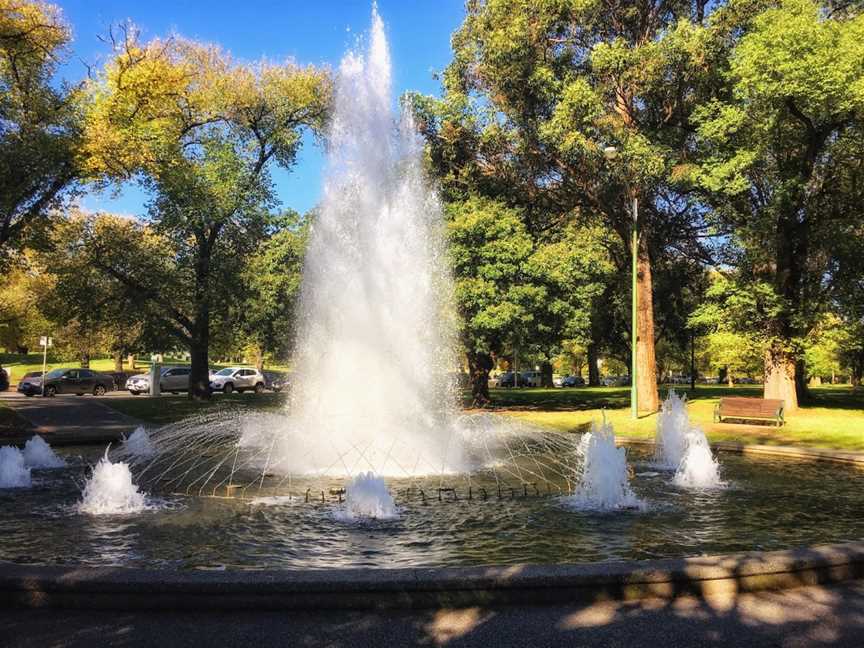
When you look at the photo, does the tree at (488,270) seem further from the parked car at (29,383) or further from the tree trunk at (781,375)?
the parked car at (29,383)

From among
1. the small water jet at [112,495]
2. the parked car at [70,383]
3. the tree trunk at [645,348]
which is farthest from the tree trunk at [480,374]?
the small water jet at [112,495]

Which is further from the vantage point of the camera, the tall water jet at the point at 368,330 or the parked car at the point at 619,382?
the parked car at the point at 619,382

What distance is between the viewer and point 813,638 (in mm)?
4566

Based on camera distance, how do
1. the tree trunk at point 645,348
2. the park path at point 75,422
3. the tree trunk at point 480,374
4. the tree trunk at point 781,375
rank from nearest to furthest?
→ 1. the park path at point 75,422
2. the tree trunk at point 781,375
3. the tree trunk at point 645,348
4. the tree trunk at point 480,374

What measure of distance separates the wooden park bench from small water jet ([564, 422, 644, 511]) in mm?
13540

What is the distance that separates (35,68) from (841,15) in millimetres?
30022

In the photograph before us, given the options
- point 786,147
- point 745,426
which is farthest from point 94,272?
point 786,147

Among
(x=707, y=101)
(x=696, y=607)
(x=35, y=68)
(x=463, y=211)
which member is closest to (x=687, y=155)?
(x=707, y=101)

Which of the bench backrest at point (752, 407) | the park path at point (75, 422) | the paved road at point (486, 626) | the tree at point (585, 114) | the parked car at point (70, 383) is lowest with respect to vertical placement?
the paved road at point (486, 626)

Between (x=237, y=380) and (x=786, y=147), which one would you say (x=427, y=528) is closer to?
(x=786, y=147)

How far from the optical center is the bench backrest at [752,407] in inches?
841

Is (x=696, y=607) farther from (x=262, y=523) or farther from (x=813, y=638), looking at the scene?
(x=262, y=523)

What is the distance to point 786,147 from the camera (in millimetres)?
25578

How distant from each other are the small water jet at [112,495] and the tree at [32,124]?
1345 cm
